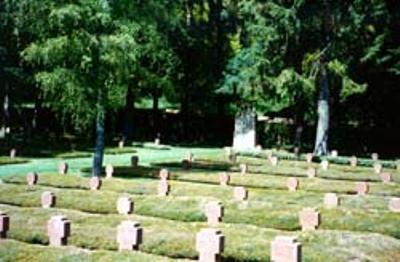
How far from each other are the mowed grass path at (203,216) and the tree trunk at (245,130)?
18.3 m

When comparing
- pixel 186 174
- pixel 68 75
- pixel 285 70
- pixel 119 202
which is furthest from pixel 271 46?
pixel 119 202

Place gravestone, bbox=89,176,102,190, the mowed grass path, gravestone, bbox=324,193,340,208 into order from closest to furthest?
the mowed grass path → gravestone, bbox=324,193,340,208 → gravestone, bbox=89,176,102,190

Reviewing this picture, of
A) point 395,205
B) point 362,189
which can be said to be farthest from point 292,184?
point 395,205

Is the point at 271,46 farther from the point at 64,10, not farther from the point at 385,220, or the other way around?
the point at 385,220

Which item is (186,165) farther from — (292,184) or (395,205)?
(395,205)

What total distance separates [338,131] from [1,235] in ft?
115

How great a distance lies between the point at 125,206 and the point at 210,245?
17.1 feet

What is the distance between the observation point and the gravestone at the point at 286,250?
10.3 metres

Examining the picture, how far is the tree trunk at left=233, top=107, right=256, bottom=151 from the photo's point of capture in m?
44.1

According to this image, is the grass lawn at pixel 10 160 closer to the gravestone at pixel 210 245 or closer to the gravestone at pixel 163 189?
the gravestone at pixel 163 189

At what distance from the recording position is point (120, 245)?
452 inches

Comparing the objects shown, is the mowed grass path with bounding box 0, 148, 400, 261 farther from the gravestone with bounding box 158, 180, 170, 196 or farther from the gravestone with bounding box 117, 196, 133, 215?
the gravestone with bounding box 158, 180, 170, 196

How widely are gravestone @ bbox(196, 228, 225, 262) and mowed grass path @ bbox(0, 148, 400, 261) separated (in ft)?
1.62

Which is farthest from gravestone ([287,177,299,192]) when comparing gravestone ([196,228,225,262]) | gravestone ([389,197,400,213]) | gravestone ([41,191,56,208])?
gravestone ([196,228,225,262])
